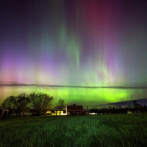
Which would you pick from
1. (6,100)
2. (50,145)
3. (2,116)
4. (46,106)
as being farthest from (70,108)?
(50,145)

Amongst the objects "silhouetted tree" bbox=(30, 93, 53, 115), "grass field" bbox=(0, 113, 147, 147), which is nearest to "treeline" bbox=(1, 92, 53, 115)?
"silhouetted tree" bbox=(30, 93, 53, 115)

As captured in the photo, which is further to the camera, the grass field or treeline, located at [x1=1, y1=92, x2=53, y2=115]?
treeline, located at [x1=1, y1=92, x2=53, y2=115]

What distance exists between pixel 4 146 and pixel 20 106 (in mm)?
75009

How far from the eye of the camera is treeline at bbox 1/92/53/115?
71688mm

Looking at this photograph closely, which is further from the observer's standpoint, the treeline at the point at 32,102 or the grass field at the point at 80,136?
the treeline at the point at 32,102

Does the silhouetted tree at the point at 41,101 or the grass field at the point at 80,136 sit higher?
the silhouetted tree at the point at 41,101

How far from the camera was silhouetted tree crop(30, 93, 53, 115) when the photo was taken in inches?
2802

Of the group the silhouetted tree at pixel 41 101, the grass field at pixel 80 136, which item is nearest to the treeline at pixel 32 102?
the silhouetted tree at pixel 41 101

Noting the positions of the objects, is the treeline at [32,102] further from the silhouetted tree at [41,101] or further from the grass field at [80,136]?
the grass field at [80,136]

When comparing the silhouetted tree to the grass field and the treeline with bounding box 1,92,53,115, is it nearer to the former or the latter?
the treeline with bounding box 1,92,53,115

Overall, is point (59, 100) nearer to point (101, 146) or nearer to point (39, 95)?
point (39, 95)

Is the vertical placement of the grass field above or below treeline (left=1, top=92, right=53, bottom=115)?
below

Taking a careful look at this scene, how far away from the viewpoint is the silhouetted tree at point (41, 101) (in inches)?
2802

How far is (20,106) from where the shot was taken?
72125 mm
